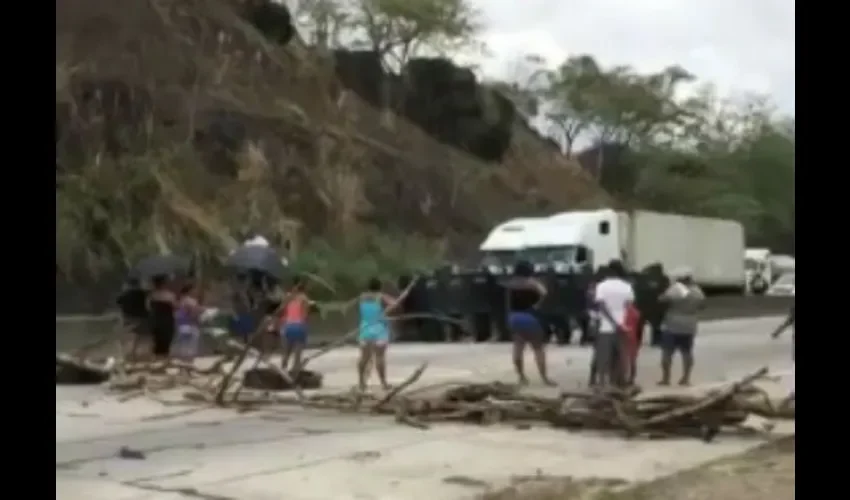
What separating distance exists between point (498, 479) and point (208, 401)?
4.17 metres

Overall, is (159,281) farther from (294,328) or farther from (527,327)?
(527,327)

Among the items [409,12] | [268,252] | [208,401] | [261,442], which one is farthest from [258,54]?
[261,442]

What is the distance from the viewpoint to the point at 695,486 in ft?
22.6

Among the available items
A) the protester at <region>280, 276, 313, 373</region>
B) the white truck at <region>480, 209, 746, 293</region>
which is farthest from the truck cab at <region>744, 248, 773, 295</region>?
the protester at <region>280, 276, 313, 373</region>

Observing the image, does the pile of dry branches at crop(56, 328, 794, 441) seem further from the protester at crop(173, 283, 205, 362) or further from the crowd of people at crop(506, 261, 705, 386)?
the protester at crop(173, 283, 205, 362)

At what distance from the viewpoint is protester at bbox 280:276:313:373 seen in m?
11.8

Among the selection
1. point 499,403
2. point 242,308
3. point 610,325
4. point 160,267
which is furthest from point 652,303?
point 160,267

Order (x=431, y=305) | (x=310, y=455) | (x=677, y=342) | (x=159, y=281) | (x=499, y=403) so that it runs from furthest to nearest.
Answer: (x=431, y=305) < (x=159, y=281) < (x=677, y=342) < (x=499, y=403) < (x=310, y=455)

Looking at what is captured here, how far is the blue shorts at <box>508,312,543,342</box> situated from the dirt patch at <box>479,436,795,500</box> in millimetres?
4591

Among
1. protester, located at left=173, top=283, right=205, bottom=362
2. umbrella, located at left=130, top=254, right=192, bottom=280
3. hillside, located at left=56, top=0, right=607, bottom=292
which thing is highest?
hillside, located at left=56, top=0, right=607, bottom=292

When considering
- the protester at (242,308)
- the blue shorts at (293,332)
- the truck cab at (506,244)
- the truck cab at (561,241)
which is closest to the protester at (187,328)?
the protester at (242,308)

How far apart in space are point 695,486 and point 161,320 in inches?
318

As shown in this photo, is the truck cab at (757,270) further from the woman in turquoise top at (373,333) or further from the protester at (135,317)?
the protester at (135,317)

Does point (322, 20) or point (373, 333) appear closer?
point (373, 333)
